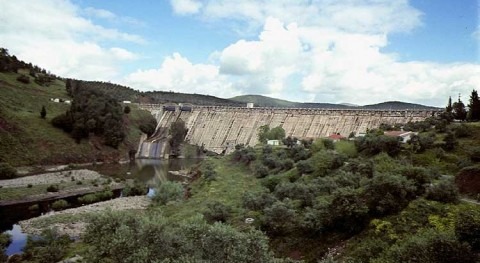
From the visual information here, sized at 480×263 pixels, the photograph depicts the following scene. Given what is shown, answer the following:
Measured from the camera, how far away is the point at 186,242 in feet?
57.6

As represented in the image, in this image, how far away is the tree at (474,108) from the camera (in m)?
45.1

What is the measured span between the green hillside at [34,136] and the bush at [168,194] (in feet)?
109

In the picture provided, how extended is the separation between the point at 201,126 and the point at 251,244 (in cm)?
9833

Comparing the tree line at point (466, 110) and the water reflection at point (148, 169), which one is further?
the water reflection at point (148, 169)

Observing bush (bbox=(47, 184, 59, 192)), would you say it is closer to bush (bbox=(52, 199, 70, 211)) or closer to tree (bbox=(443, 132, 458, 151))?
bush (bbox=(52, 199, 70, 211))

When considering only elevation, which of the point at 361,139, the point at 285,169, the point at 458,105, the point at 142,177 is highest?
the point at 458,105

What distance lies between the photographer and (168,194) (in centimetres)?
4769

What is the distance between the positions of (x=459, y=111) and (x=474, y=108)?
5.35 m

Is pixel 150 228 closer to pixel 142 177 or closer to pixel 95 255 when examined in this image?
pixel 95 255

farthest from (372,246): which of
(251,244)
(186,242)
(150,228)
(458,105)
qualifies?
(458,105)

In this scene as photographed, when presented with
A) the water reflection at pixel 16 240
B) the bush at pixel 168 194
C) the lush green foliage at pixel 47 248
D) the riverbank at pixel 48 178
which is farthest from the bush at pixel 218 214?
the riverbank at pixel 48 178

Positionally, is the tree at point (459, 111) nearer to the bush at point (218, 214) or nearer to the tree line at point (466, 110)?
the tree line at point (466, 110)

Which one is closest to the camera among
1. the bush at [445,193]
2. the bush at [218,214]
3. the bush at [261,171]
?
the bush at [445,193]

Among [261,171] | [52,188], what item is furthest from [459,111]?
[52,188]
